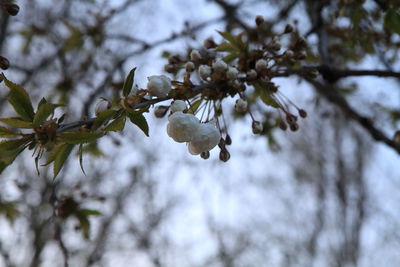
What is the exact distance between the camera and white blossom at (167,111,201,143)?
938mm

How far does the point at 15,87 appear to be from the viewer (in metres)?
0.91

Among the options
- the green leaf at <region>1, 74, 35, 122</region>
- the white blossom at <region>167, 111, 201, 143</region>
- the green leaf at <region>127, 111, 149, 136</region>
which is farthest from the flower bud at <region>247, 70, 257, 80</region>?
the green leaf at <region>1, 74, 35, 122</region>

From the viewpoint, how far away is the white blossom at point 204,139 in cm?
99

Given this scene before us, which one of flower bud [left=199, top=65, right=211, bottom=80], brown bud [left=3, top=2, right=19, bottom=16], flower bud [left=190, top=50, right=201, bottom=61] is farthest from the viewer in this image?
flower bud [left=190, top=50, right=201, bottom=61]

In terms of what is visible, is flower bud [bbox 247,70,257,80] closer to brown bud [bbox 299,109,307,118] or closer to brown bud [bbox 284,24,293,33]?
brown bud [bbox 299,109,307,118]

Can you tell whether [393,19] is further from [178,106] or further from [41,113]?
[41,113]

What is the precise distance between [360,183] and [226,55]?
919 centimetres

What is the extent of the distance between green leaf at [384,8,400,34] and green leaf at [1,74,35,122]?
157cm

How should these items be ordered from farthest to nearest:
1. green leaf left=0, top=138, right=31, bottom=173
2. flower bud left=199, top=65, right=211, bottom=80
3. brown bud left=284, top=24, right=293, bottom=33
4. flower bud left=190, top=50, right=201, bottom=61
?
brown bud left=284, top=24, right=293, bottom=33 < flower bud left=190, top=50, right=201, bottom=61 < flower bud left=199, top=65, right=211, bottom=80 < green leaf left=0, top=138, right=31, bottom=173

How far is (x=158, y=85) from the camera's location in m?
0.97

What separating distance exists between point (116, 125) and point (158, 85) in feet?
0.55

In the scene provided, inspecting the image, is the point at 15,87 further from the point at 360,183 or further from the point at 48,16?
the point at 360,183

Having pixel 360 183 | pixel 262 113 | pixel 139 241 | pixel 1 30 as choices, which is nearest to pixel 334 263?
pixel 360 183

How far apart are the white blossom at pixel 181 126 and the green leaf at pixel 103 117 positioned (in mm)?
150
